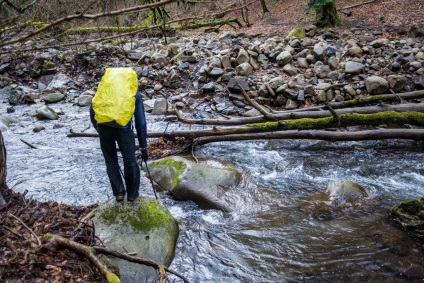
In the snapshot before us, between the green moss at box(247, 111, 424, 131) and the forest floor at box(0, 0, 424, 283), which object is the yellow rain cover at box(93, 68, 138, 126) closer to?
the forest floor at box(0, 0, 424, 283)

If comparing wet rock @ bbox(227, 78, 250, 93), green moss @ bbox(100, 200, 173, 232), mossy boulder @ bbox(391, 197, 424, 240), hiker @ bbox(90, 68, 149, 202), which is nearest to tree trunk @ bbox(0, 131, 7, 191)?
hiker @ bbox(90, 68, 149, 202)

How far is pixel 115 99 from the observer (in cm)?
400

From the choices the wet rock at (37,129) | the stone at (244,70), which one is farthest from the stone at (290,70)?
the wet rock at (37,129)

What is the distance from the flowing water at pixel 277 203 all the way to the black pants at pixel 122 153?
109 cm

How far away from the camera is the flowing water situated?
4285mm

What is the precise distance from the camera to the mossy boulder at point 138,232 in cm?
397

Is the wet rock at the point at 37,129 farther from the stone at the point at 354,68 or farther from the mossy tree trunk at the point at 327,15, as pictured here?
the mossy tree trunk at the point at 327,15

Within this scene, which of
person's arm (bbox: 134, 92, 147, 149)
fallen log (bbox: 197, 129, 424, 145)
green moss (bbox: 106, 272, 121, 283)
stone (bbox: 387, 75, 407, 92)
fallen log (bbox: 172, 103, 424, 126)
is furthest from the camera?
stone (bbox: 387, 75, 407, 92)

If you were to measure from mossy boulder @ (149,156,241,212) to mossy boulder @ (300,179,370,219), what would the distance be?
134cm

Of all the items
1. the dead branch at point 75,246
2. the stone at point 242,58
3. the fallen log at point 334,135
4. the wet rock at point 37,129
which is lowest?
the fallen log at point 334,135

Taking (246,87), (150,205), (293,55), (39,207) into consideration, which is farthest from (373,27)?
(39,207)

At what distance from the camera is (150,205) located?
480cm

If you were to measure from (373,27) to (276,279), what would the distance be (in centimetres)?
1362

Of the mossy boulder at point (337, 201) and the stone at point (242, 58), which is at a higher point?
the stone at point (242, 58)
